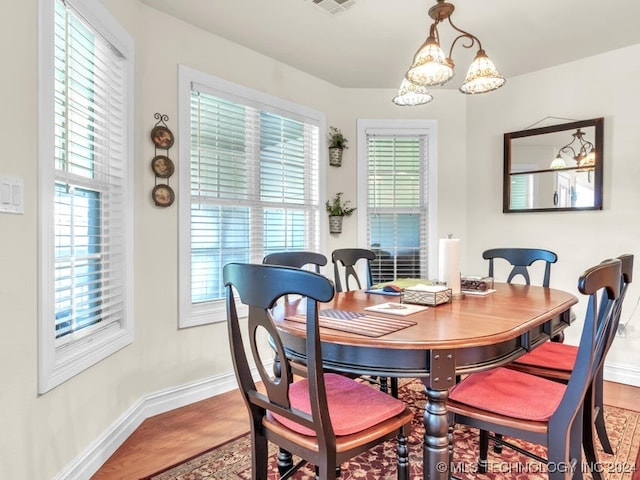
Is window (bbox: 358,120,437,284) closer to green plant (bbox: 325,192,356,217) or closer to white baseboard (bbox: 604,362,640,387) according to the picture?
green plant (bbox: 325,192,356,217)

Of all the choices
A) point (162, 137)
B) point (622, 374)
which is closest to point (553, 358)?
point (622, 374)

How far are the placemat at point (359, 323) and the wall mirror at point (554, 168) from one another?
2520 millimetres

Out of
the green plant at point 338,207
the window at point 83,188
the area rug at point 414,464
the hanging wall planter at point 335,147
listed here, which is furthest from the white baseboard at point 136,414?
the hanging wall planter at point 335,147

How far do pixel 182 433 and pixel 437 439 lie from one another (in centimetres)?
159

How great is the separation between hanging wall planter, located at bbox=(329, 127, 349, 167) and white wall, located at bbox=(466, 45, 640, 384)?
1.28 m

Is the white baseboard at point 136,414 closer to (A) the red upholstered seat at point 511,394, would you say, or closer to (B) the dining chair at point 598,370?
(A) the red upholstered seat at point 511,394

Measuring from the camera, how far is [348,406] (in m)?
1.37

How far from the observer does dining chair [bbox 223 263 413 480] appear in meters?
1.11

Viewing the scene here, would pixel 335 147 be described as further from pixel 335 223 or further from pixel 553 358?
pixel 553 358

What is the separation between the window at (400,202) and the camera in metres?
3.79

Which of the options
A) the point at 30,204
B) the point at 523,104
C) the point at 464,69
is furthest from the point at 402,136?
the point at 30,204

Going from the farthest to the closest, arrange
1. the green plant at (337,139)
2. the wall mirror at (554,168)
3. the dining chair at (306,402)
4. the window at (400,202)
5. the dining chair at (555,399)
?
the window at (400,202) → the green plant at (337,139) → the wall mirror at (554,168) → the dining chair at (555,399) → the dining chair at (306,402)

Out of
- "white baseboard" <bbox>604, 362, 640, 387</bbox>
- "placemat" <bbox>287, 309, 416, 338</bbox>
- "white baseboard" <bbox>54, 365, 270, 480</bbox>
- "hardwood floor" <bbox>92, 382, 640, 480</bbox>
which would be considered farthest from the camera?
"white baseboard" <bbox>604, 362, 640, 387</bbox>

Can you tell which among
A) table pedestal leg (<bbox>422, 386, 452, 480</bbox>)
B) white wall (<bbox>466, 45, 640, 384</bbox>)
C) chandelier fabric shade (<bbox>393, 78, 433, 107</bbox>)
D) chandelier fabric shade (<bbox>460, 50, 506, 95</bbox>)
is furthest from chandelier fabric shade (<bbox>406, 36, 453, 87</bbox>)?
white wall (<bbox>466, 45, 640, 384</bbox>)
